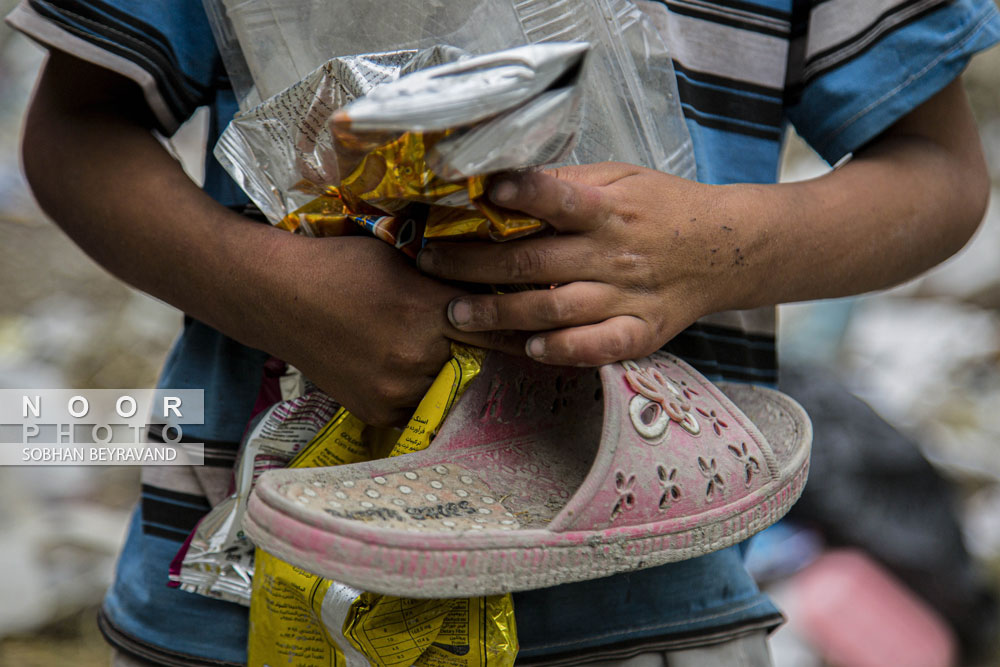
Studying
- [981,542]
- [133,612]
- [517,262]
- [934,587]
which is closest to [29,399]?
[133,612]

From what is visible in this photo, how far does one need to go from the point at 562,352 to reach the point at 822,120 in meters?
0.37

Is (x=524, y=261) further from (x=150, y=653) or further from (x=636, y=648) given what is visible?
(x=150, y=653)

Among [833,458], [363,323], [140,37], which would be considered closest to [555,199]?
[363,323]

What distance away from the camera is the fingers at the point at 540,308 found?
488mm

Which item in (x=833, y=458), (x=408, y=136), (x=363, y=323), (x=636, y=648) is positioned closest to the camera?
(x=408, y=136)

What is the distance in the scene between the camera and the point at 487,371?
0.52m

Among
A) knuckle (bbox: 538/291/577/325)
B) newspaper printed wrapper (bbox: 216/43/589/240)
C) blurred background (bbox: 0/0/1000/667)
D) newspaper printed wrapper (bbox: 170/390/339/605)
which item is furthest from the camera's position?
blurred background (bbox: 0/0/1000/667)

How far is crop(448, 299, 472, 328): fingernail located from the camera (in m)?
0.51

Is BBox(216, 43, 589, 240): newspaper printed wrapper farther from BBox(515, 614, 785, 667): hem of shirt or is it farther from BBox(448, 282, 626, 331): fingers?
BBox(515, 614, 785, 667): hem of shirt

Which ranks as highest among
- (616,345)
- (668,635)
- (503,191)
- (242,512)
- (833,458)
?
(503,191)

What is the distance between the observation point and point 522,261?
1.61ft

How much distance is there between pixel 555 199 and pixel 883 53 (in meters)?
0.37

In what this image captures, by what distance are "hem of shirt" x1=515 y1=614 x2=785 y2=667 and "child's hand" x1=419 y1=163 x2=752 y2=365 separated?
27 cm

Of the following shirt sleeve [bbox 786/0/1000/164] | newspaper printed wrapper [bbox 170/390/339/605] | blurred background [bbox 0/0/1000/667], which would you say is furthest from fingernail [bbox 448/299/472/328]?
blurred background [bbox 0/0/1000/667]
